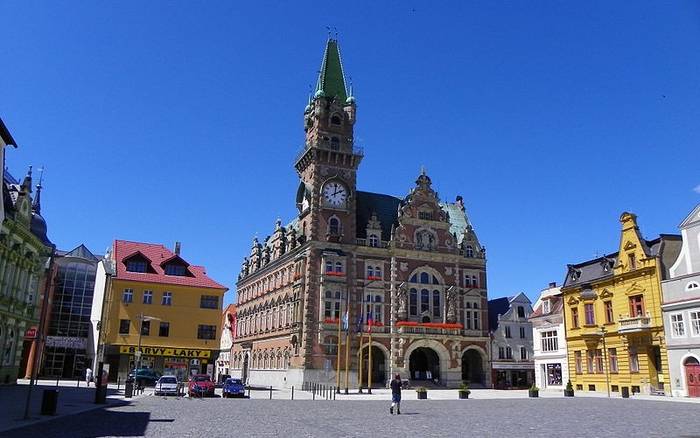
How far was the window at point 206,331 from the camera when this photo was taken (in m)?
59.7

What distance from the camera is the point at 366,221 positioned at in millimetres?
70062

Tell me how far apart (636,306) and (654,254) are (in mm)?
4824

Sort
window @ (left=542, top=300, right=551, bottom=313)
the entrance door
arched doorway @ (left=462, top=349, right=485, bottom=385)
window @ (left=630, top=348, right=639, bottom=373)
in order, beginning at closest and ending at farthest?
the entrance door, window @ (left=630, top=348, right=639, bottom=373), window @ (left=542, top=300, right=551, bottom=313), arched doorway @ (left=462, top=349, right=485, bottom=385)

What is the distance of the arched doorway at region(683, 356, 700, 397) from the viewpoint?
43.5m

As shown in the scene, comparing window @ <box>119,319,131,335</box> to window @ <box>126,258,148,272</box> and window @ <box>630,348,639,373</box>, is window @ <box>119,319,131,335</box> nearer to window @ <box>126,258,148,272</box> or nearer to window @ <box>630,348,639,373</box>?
window @ <box>126,258,148,272</box>

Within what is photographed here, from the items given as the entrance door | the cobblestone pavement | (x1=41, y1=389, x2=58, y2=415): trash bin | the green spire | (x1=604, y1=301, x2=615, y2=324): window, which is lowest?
the cobblestone pavement

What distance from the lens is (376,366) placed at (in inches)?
2596

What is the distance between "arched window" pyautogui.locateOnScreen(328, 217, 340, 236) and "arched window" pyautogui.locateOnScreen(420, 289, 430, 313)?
12.4 meters

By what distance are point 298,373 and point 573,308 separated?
Result: 95.6 ft

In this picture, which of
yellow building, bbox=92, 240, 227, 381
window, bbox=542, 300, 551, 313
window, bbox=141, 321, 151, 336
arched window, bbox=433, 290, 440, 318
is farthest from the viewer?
arched window, bbox=433, 290, 440, 318

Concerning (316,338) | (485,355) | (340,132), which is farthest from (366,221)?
(485,355)

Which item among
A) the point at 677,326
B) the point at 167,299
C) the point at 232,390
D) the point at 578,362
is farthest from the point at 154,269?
the point at 677,326

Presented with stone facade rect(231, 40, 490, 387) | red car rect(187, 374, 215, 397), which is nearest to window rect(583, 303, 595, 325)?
stone facade rect(231, 40, 490, 387)

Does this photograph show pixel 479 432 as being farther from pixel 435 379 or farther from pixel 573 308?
pixel 435 379
